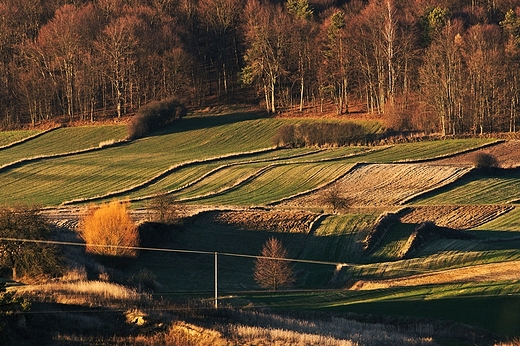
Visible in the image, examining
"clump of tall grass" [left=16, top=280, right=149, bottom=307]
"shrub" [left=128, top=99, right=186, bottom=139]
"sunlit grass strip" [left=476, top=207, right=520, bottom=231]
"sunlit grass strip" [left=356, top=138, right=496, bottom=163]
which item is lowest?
"sunlit grass strip" [left=476, top=207, right=520, bottom=231]

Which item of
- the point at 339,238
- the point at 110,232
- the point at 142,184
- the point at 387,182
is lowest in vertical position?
the point at 339,238

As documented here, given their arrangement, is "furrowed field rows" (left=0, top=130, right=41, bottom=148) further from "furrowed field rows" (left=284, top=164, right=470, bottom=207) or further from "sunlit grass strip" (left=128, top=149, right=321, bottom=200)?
"furrowed field rows" (left=284, top=164, right=470, bottom=207)

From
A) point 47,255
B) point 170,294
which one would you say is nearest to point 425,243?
point 170,294

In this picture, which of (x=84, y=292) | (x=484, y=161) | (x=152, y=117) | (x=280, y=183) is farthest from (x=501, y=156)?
(x=84, y=292)

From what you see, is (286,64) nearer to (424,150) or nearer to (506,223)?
(424,150)

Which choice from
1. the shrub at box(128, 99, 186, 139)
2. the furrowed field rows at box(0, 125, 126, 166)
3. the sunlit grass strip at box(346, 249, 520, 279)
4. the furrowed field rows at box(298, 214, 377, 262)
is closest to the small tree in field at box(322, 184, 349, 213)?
the furrowed field rows at box(298, 214, 377, 262)

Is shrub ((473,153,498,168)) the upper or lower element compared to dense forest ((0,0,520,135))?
lower
